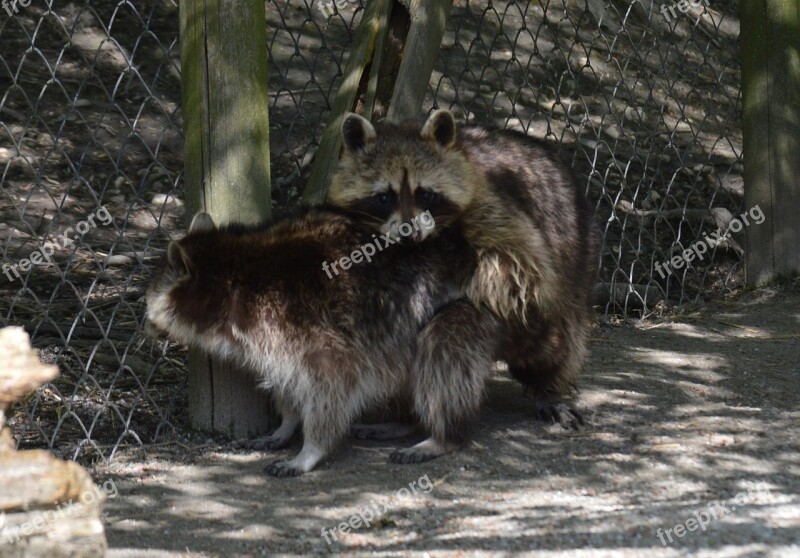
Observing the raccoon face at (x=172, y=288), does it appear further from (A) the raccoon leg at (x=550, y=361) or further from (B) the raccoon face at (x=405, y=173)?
(A) the raccoon leg at (x=550, y=361)

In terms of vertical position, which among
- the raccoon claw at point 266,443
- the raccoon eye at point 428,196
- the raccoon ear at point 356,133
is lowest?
the raccoon claw at point 266,443

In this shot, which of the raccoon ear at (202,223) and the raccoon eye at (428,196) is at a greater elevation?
the raccoon eye at (428,196)

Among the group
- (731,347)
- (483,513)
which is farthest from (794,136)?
(483,513)

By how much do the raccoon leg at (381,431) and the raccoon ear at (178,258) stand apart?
1.01 meters

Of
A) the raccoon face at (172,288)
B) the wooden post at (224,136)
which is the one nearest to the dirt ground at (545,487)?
the wooden post at (224,136)

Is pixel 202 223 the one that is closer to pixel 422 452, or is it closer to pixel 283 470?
pixel 283 470

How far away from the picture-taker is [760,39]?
6.53m

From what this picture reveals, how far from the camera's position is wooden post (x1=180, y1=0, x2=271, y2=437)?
14.7ft

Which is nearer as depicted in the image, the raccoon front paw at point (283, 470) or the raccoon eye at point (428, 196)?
the raccoon front paw at point (283, 470)

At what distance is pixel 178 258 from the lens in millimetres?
4605

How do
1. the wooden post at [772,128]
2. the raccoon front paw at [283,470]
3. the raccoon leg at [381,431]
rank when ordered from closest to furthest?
the raccoon front paw at [283,470]
the raccoon leg at [381,431]
the wooden post at [772,128]

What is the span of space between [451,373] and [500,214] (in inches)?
27.1

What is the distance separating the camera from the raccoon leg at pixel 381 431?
496 centimetres

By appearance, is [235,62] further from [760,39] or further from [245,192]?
Answer: [760,39]
